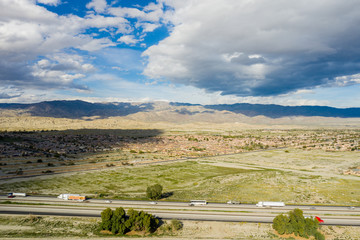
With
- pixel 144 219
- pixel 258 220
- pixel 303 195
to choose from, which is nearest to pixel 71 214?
pixel 144 219

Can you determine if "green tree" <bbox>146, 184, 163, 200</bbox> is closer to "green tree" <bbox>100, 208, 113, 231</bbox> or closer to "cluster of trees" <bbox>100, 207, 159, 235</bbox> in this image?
"cluster of trees" <bbox>100, 207, 159, 235</bbox>

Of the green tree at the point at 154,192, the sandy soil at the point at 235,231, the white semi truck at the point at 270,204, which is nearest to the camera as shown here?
the sandy soil at the point at 235,231

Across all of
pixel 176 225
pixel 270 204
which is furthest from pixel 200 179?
pixel 176 225

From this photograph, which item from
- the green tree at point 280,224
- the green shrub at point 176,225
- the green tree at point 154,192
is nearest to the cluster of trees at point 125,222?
the green shrub at point 176,225

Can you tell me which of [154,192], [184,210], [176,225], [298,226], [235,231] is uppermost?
[154,192]

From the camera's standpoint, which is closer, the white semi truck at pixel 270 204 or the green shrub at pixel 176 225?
the green shrub at pixel 176 225

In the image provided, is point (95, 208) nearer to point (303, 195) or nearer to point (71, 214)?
point (71, 214)

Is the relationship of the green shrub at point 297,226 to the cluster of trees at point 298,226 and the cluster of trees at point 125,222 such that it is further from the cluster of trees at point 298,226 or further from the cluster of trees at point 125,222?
the cluster of trees at point 125,222

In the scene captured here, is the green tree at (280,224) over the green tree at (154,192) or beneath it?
beneath

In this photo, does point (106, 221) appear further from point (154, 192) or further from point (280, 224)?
point (280, 224)
